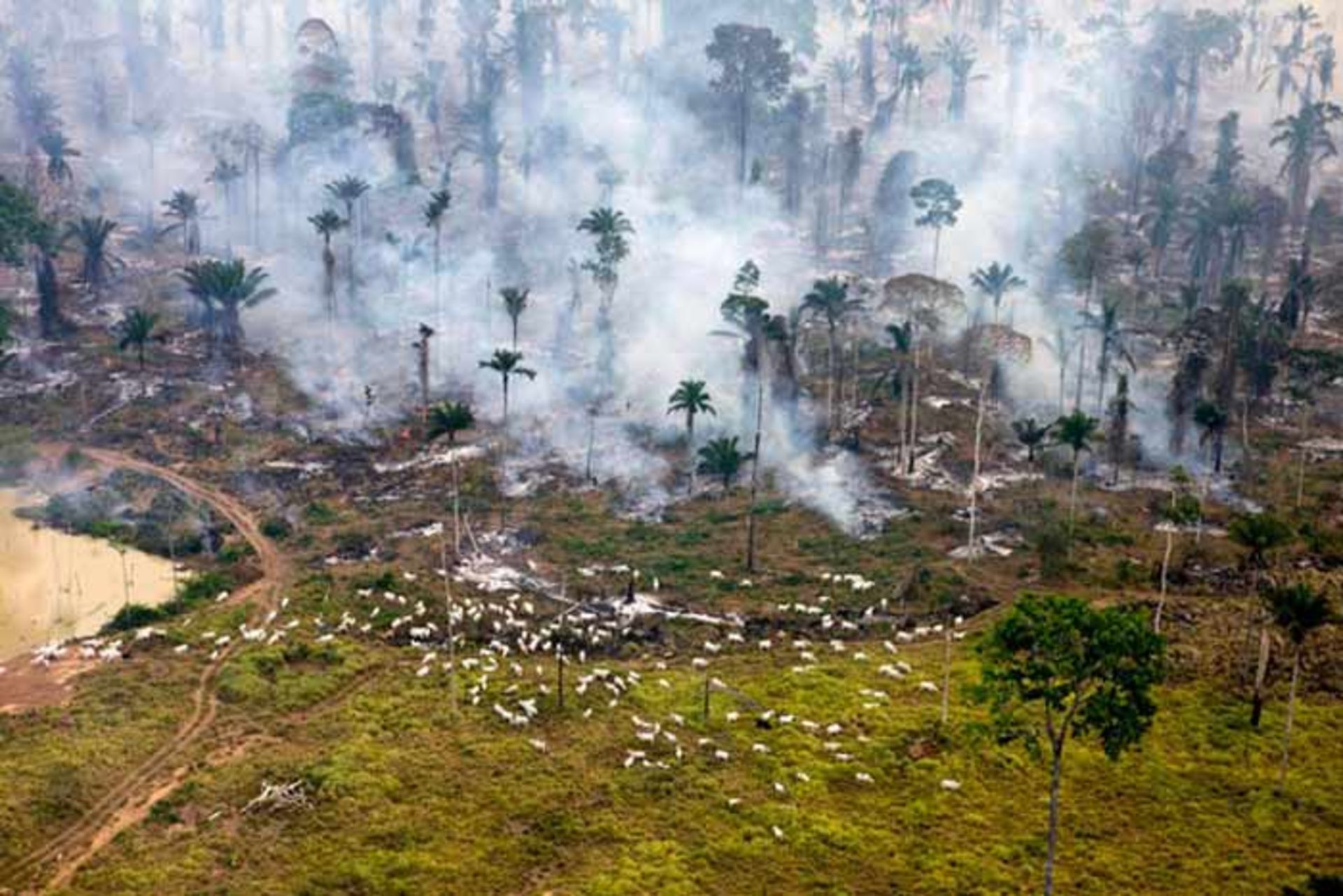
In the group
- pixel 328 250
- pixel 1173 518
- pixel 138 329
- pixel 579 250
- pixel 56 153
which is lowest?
pixel 1173 518

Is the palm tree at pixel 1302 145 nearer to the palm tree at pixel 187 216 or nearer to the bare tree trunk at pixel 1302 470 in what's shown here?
the bare tree trunk at pixel 1302 470

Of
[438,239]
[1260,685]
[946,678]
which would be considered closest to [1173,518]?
[1260,685]

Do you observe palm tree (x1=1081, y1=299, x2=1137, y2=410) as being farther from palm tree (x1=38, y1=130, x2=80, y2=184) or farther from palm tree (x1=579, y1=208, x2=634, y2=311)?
palm tree (x1=38, y1=130, x2=80, y2=184)

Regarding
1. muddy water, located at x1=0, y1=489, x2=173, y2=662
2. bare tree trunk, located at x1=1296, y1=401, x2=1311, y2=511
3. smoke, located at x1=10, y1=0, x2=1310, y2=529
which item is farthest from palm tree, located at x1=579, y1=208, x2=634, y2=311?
bare tree trunk, located at x1=1296, y1=401, x2=1311, y2=511

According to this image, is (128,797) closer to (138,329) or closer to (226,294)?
(138,329)

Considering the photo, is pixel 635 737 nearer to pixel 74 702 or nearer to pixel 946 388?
pixel 74 702

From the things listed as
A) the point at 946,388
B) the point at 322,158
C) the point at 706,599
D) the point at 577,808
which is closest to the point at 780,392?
the point at 946,388
